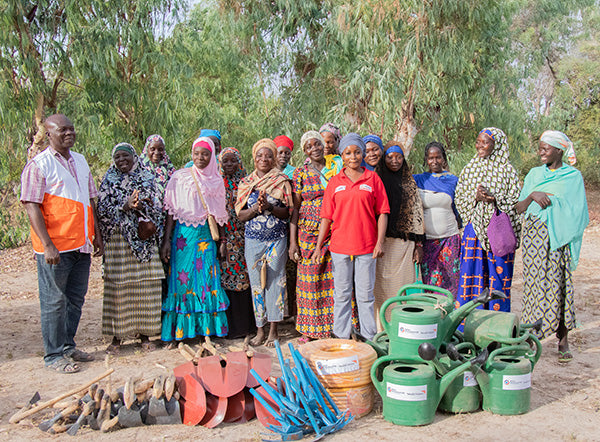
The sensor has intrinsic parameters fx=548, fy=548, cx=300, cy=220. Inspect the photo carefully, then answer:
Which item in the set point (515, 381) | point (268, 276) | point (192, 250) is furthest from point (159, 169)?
point (515, 381)

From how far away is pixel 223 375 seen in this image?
3.26 meters

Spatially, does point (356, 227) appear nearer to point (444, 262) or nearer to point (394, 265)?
point (394, 265)

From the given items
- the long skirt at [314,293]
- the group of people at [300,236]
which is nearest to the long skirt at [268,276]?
the group of people at [300,236]

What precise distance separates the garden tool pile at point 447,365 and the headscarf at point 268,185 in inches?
61.5

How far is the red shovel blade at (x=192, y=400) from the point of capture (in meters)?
3.20

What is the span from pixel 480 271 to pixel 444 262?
0.31 meters

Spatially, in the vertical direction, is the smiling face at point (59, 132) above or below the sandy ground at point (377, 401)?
above

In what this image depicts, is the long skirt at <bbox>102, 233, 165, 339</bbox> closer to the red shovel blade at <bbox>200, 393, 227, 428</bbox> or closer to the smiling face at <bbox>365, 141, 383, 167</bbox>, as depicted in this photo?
the red shovel blade at <bbox>200, 393, 227, 428</bbox>

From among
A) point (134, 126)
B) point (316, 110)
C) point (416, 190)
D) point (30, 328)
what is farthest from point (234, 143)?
point (416, 190)

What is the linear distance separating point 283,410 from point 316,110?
837cm

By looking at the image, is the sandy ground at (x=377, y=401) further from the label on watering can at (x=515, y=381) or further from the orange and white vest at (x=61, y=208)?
the orange and white vest at (x=61, y=208)

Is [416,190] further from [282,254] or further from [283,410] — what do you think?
[283,410]

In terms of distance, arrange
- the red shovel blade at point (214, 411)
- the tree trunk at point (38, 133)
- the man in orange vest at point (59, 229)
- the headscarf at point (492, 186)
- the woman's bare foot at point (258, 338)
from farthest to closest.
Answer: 1. the tree trunk at point (38, 133)
2. the woman's bare foot at point (258, 338)
3. the headscarf at point (492, 186)
4. the man in orange vest at point (59, 229)
5. the red shovel blade at point (214, 411)

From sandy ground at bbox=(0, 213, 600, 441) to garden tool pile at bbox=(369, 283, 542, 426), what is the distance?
0.10 m
